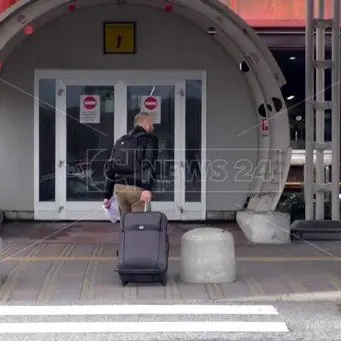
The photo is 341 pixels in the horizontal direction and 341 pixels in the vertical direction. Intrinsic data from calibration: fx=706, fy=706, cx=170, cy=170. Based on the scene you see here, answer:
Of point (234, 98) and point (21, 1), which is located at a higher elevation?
point (21, 1)

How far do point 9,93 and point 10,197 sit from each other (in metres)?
1.94

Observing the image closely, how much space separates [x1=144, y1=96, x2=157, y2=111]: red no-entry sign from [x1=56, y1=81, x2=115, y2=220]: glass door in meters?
0.62

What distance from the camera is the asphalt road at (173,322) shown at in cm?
655

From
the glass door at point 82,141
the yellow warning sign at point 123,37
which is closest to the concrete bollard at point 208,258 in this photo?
the glass door at point 82,141

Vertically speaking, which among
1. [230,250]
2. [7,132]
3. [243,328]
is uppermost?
[7,132]

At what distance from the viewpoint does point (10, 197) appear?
13203 mm

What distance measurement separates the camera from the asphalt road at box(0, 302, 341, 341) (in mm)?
6555

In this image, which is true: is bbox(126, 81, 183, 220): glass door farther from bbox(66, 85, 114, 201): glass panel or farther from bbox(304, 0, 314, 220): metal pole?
bbox(304, 0, 314, 220): metal pole

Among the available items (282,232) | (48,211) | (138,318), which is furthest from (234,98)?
(138,318)

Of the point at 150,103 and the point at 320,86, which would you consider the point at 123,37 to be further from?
the point at 320,86

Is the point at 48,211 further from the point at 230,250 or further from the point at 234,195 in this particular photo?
the point at 230,250

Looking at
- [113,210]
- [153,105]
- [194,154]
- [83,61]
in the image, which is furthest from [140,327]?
[83,61]

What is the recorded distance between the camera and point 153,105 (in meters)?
13.2

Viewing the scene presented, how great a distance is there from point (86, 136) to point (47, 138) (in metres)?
0.73
